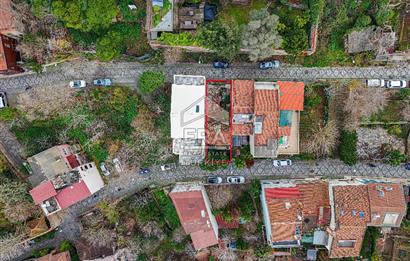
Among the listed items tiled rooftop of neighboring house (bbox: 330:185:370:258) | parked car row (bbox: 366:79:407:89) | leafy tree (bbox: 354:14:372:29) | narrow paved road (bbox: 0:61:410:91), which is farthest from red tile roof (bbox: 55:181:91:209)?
leafy tree (bbox: 354:14:372:29)

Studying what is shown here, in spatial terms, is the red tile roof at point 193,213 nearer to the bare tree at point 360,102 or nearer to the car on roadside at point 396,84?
the bare tree at point 360,102

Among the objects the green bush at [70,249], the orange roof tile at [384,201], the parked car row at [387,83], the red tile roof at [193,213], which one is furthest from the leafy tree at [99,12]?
the orange roof tile at [384,201]

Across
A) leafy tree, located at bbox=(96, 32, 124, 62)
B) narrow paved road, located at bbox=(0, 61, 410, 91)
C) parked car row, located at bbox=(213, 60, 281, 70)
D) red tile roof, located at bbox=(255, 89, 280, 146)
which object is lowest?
red tile roof, located at bbox=(255, 89, 280, 146)

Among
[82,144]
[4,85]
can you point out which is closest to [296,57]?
[82,144]

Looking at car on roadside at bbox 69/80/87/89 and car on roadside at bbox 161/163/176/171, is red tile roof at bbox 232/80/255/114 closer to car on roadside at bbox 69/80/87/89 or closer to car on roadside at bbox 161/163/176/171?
car on roadside at bbox 161/163/176/171

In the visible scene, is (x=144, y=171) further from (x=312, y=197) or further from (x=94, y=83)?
(x=312, y=197)

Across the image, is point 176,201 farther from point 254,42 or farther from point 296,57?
point 296,57

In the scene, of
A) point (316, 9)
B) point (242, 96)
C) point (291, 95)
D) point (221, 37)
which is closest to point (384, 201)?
point (291, 95)
